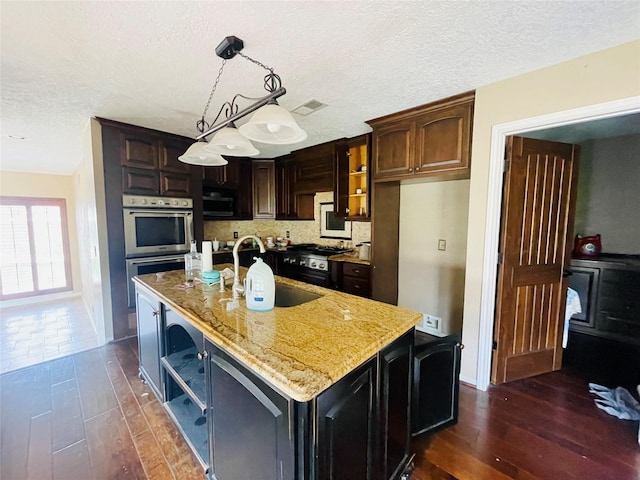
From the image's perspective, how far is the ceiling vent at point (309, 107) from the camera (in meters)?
2.33

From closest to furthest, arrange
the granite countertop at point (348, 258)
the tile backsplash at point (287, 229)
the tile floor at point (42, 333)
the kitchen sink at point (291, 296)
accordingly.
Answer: the kitchen sink at point (291, 296) < the tile floor at point (42, 333) < the granite countertop at point (348, 258) < the tile backsplash at point (287, 229)

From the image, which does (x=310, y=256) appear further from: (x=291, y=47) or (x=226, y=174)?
(x=291, y=47)

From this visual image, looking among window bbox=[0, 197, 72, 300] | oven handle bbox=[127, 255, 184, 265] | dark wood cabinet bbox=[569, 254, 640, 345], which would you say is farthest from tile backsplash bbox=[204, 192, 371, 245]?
window bbox=[0, 197, 72, 300]

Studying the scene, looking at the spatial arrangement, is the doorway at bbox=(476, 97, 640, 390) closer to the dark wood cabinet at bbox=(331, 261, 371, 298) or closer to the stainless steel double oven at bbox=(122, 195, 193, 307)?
the dark wood cabinet at bbox=(331, 261, 371, 298)

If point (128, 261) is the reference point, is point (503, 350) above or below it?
below

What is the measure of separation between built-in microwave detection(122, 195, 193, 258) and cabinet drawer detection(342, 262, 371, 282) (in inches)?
80.8

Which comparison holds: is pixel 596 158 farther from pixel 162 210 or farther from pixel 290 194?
pixel 162 210

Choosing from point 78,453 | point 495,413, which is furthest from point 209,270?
point 495,413

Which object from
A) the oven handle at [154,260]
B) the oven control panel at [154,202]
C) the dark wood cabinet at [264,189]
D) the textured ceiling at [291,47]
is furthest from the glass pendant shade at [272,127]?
the dark wood cabinet at [264,189]

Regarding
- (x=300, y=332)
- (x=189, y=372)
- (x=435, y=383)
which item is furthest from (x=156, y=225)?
(x=435, y=383)

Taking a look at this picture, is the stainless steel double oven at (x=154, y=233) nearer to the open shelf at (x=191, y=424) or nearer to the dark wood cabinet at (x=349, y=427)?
the open shelf at (x=191, y=424)

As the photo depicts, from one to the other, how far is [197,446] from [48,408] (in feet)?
4.53

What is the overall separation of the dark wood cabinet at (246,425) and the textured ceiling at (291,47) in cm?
165

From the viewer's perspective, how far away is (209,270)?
2.01m
